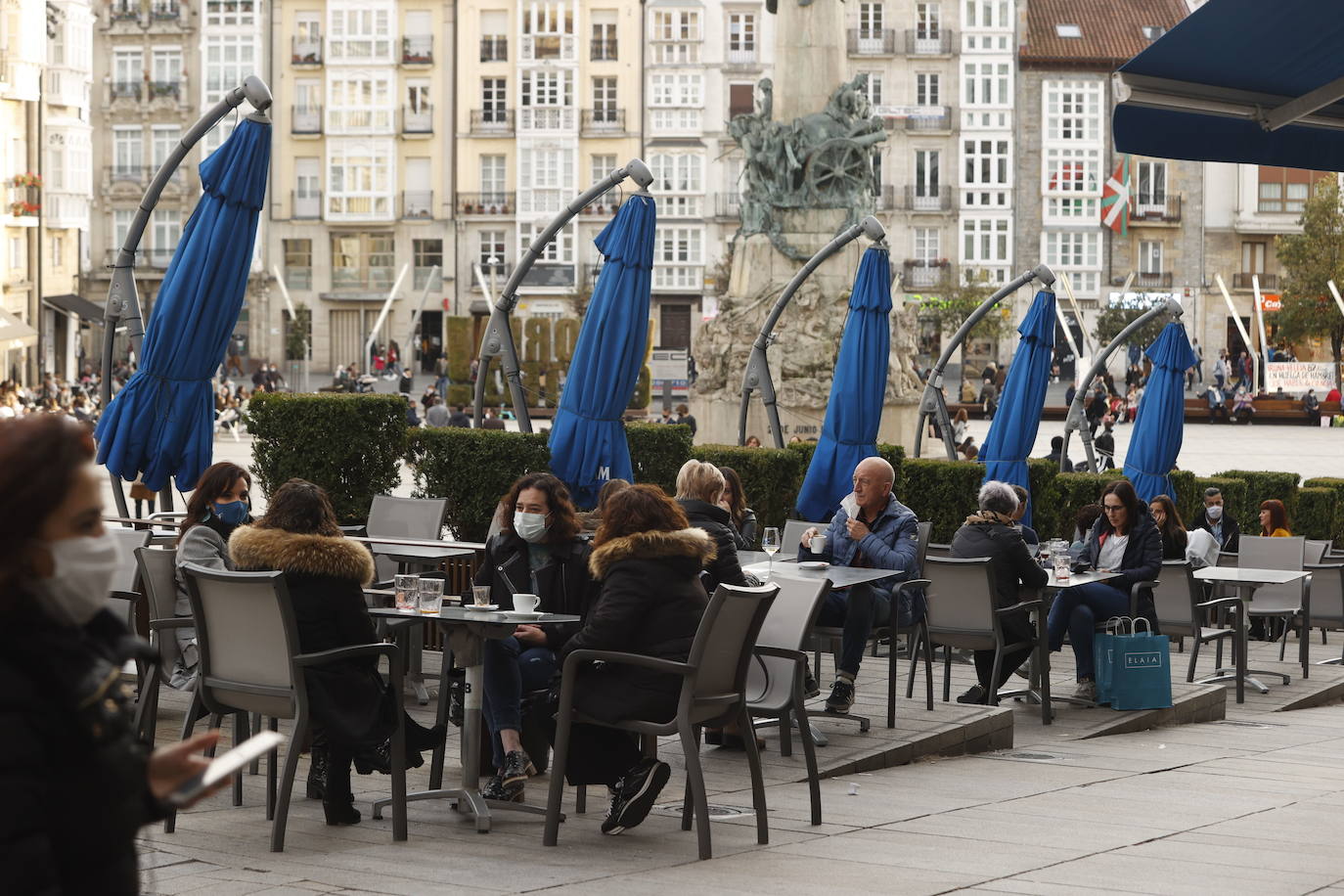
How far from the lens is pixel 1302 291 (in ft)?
197

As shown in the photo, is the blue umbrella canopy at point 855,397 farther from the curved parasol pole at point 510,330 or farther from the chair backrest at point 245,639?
the chair backrest at point 245,639

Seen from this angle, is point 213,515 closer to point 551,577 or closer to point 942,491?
point 551,577

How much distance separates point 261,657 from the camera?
251 inches

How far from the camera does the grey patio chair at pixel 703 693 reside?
250 inches

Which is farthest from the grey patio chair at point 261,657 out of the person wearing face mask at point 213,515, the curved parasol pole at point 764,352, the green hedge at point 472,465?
the curved parasol pole at point 764,352

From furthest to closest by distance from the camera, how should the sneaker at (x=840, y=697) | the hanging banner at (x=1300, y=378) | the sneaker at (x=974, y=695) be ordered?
the hanging banner at (x=1300, y=378) < the sneaker at (x=974, y=695) < the sneaker at (x=840, y=697)

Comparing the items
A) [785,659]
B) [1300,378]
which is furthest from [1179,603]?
[1300,378]

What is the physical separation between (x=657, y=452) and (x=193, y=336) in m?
4.70

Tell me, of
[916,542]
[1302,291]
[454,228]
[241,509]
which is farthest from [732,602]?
[454,228]

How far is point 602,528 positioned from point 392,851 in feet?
4.25

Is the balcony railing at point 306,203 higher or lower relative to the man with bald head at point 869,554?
higher

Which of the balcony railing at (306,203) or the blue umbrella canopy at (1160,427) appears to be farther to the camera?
the balcony railing at (306,203)

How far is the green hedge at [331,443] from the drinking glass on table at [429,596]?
251 inches

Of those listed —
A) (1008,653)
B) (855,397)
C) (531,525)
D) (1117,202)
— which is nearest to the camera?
(531,525)
